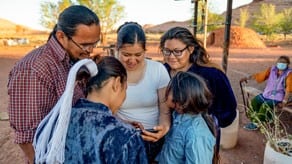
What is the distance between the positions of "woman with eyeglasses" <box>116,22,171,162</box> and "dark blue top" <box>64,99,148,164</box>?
2.12 ft

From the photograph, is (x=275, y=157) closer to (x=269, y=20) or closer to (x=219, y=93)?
(x=219, y=93)

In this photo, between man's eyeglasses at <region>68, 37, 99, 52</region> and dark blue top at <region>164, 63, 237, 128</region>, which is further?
dark blue top at <region>164, 63, 237, 128</region>

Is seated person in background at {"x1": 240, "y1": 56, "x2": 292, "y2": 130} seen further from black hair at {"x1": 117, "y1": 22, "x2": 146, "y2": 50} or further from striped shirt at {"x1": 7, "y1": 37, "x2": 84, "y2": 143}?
striped shirt at {"x1": 7, "y1": 37, "x2": 84, "y2": 143}

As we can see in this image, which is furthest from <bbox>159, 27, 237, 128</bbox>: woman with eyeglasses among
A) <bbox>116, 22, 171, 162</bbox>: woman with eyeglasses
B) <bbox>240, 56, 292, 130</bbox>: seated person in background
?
<bbox>240, 56, 292, 130</bbox>: seated person in background

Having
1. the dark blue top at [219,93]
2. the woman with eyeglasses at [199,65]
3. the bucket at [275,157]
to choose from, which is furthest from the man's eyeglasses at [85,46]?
the bucket at [275,157]

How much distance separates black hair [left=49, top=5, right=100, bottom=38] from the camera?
1447 mm

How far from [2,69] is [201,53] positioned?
10936 mm

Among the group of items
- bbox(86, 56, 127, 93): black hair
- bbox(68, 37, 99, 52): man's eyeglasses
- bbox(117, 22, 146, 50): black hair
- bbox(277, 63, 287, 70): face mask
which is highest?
bbox(117, 22, 146, 50): black hair

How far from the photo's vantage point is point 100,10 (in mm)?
24938

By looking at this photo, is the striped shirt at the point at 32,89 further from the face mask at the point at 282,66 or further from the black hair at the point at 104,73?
the face mask at the point at 282,66

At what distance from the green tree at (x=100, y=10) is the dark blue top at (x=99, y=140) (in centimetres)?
2433

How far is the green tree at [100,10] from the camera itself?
24766mm

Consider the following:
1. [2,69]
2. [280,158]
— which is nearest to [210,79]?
[280,158]

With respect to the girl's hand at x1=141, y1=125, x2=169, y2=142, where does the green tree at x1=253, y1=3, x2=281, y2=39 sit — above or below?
above
